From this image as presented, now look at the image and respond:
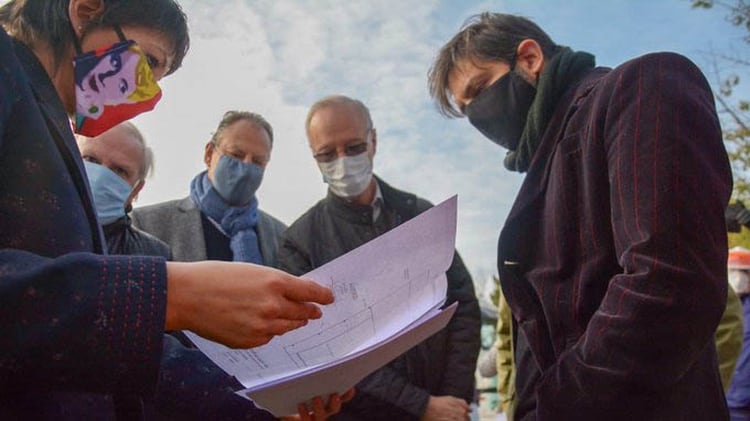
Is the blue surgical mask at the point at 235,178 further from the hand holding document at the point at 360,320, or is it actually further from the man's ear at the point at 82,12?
the hand holding document at the point at 360,320

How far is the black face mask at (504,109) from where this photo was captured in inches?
75.3

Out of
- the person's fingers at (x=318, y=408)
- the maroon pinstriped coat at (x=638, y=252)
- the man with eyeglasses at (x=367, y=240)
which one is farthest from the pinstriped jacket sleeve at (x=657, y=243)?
the man with eyeglasses at (x=367, y=240)

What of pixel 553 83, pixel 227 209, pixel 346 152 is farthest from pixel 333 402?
pixel 227 209

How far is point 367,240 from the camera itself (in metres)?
2.97

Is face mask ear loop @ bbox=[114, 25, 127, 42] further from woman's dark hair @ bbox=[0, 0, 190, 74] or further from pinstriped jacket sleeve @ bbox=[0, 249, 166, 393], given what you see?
pinstriped jacket sleeve @ bbox=[0, 249, 166, 393]

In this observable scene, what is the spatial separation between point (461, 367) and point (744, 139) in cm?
945

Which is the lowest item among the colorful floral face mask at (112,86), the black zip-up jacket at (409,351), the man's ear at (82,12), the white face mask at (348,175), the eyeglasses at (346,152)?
the black zip-up jacket at (409,351)

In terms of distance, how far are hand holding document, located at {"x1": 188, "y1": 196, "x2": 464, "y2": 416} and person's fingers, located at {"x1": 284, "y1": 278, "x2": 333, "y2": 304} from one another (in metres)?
0.12

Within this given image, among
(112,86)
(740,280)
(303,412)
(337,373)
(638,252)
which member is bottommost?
(740,280)

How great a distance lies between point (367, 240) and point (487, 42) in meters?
1.21

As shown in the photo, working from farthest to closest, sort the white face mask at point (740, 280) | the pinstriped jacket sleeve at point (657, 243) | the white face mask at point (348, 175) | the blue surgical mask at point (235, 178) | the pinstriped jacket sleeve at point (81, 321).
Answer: the white face mask at point (740, 280)
the blue surgical mask at point (235, 178)
the white face mask at point (348, 175)
the pinstriped jacket sleeve at point (657, 243)
the pinstriped jacket sleeve at point (81, 321)

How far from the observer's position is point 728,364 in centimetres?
345

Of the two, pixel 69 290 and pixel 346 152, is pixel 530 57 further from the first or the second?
pixel 69 290

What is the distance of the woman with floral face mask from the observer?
761 millimetres
